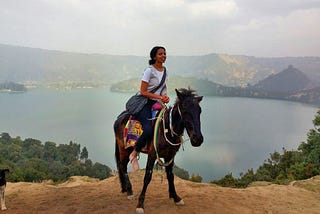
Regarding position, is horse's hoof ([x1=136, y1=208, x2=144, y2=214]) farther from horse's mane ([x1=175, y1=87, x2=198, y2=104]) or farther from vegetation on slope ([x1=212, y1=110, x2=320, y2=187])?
vegetation on slope ([x1=212, y1=110, x2=320, y2=187])

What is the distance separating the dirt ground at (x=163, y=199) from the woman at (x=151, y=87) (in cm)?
148

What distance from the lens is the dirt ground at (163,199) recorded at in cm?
593

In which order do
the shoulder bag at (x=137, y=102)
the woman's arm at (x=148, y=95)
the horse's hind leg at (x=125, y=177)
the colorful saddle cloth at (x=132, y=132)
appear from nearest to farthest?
the woman's arm at (x=148, y=95), the shoulder bag at (x=137, y=102), the colorful saddle cloth at (x=132, y=132), the horse's hind leg at (x=125, y=177)

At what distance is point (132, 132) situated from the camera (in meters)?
5.91

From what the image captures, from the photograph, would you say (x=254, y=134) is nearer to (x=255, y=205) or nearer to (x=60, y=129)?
(x=60, y=129)

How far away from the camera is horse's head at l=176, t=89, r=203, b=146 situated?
452 centimetres

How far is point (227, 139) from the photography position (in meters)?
123

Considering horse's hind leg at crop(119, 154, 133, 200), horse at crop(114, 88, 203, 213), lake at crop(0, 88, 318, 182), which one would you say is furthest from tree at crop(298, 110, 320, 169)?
lake at crop(0, 88, 318, 182)

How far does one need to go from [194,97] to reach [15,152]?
3336 inches

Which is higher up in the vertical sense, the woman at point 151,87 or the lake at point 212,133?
the woman at point 151,87

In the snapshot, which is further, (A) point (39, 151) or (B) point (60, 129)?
(B) point (60, 129)

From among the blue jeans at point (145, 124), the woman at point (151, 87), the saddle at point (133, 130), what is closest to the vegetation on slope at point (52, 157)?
the saddle at point (133, 130)

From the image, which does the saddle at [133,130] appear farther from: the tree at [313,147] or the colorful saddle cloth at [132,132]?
the tree at [313,147]

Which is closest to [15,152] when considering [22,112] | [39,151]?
[39,151]
